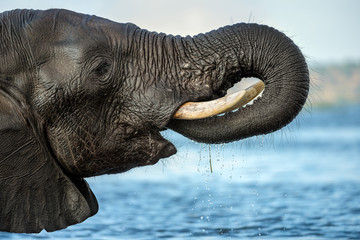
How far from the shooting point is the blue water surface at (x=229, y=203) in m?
11.2

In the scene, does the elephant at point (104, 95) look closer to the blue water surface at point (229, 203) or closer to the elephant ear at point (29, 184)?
the elephant ear at point (29, 184)

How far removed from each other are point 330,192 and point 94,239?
7246 mm

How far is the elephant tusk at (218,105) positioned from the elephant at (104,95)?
0.6 inches

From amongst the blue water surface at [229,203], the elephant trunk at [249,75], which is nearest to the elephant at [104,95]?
the elephant trunk at [249,75]

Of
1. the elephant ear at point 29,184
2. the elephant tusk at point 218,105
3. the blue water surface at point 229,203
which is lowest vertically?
the blue water surface at point 229,203

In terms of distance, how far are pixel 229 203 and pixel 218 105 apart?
31.3 ft

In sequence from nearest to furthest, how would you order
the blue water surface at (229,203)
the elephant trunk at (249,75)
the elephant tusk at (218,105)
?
the elephant tusk at (218,105), the elephant trunk at (249,75), the blue water surface at (229,203)

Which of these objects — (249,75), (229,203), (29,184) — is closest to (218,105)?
(249,75)

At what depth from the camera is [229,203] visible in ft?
50.3

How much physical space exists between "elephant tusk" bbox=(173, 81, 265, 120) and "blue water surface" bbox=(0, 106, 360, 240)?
0.45 metres

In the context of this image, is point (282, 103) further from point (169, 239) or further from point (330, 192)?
point (330, 192)

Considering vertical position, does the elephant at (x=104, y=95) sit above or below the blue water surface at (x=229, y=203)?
above

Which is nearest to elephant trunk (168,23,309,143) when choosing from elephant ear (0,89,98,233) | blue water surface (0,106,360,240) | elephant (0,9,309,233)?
elephant (0,9,309,233)

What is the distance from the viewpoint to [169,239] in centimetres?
1088
